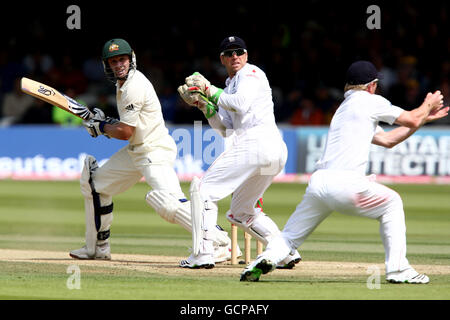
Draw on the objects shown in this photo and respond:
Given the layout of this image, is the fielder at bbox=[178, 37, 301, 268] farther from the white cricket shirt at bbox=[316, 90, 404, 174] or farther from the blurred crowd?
the blurred crowd

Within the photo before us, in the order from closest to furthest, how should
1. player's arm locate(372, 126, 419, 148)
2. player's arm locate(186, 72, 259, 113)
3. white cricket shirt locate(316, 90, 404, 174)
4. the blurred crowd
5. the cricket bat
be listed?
white cricket shirt locate(316, 90, 404, 174), player's arm locate(372, 126, 419, 148), player's arm locate(186, 72, 259, 113), the cricket bat, the blurred crowd

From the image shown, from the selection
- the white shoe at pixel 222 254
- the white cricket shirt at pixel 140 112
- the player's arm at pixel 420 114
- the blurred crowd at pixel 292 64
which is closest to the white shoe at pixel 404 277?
the player's arm at pixel 420 114

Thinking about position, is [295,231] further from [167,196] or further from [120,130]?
[120,130]

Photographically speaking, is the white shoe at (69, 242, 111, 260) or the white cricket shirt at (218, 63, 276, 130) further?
the white shoe at (69, 242, 111, 260)

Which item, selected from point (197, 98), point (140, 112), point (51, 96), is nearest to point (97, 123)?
point (140, 112)

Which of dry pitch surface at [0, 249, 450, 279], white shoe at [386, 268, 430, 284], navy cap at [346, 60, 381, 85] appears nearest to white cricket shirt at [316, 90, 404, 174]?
navy cap at [346, 60, 381, 85]

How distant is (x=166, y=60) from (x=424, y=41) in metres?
5.60

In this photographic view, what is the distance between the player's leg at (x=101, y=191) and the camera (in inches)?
328

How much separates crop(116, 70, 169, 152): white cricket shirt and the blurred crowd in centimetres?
884

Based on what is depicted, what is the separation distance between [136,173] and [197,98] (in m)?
1.09

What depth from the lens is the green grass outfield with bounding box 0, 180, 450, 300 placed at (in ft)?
20.7

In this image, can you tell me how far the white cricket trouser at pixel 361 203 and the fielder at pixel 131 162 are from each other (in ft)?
4.48

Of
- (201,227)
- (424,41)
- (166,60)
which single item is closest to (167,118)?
(166,60)

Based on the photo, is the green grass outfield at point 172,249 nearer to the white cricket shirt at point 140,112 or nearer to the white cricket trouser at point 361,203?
the white cricket trouser at point 361,203
